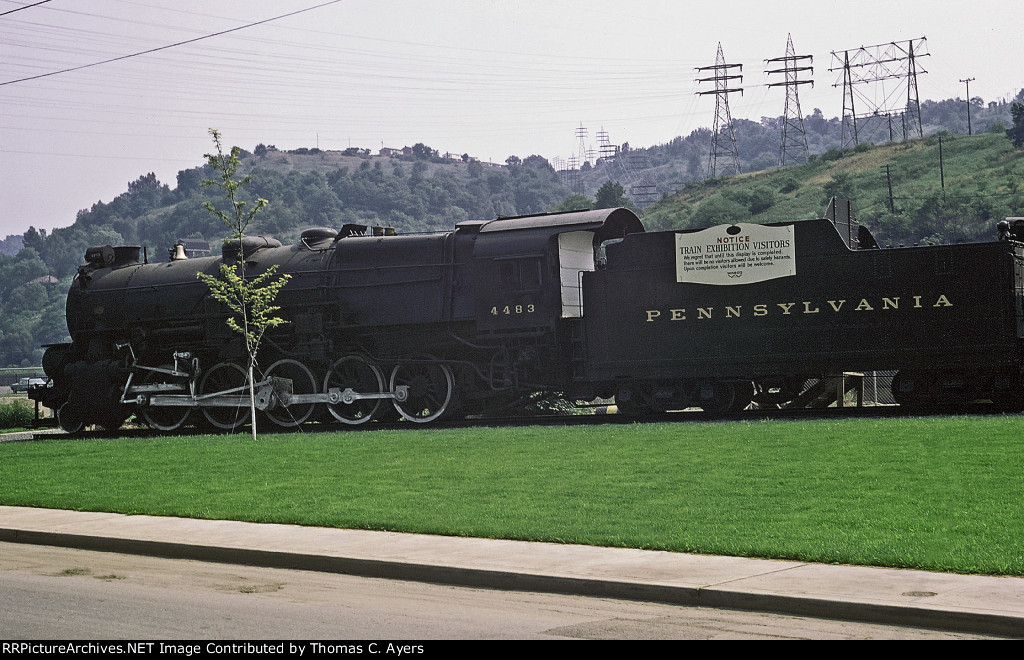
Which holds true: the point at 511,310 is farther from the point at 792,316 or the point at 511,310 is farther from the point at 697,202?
the point at 697,202

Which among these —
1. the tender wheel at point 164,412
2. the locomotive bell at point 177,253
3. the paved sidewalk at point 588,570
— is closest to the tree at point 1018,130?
the locomotive bell at point 177,253

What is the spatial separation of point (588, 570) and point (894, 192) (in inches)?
3638

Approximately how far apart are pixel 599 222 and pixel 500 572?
45.3 feet

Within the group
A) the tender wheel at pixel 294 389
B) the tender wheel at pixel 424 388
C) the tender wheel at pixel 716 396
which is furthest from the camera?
the tender wheel at pixel 294 389

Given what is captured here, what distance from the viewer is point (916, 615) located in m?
6.88

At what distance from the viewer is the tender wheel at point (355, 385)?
76.0ft

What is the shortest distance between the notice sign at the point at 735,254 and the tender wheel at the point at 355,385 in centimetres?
674

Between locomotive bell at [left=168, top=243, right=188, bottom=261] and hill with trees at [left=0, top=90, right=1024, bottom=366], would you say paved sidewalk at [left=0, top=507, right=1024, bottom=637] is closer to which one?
hill with trees at [left=0, top=90, right=1024, bottom=366]

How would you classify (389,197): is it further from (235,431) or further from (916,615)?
(916,615)

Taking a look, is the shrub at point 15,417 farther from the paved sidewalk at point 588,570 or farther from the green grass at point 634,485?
the paved sidewalk at point 588,570

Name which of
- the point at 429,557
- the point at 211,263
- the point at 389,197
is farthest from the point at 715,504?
the point at 389,197

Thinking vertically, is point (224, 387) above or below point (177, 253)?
below

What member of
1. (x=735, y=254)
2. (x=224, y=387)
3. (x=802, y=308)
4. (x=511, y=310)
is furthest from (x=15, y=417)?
(x=802, y=308)

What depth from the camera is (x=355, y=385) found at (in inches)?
926
